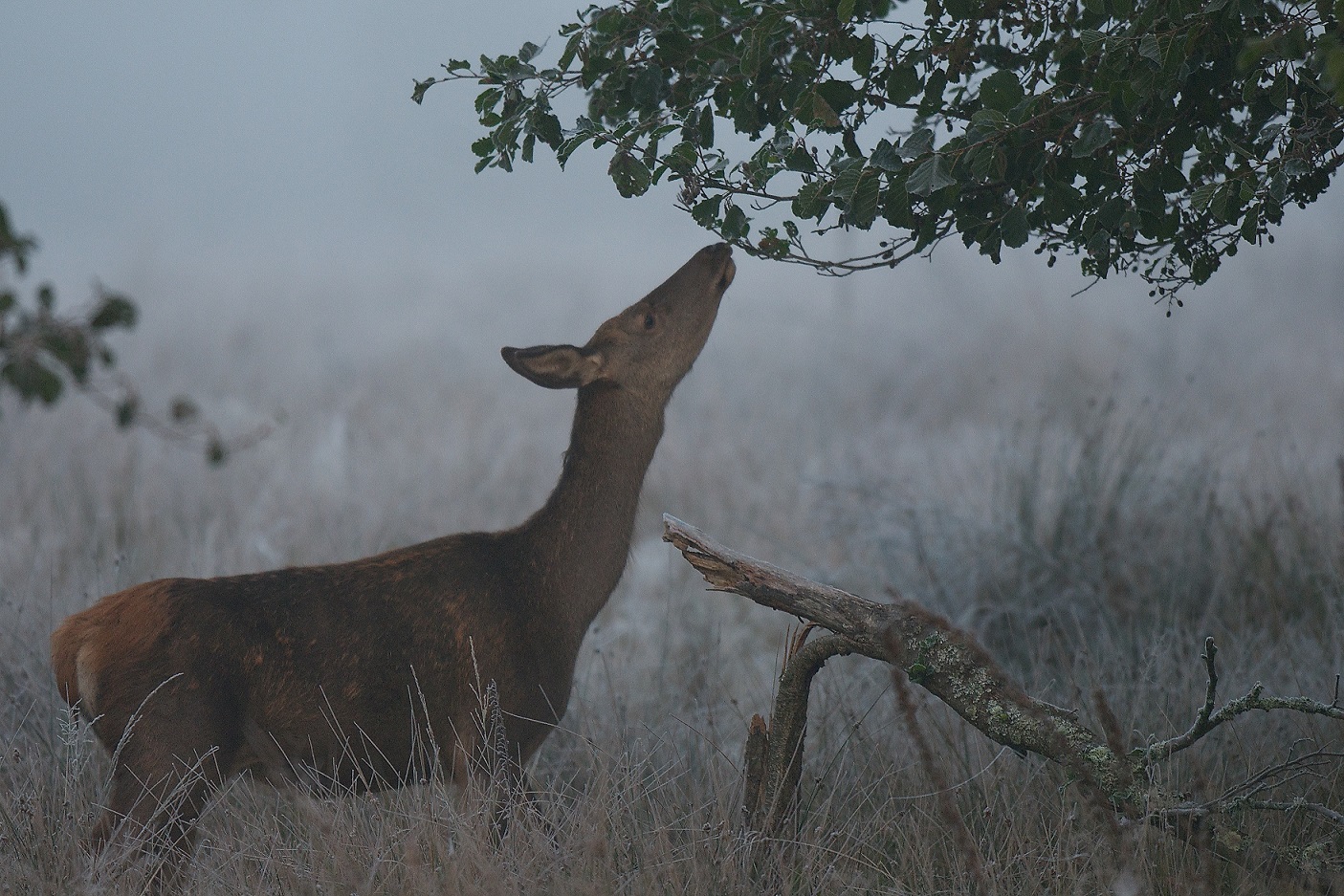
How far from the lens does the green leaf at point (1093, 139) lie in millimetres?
2908

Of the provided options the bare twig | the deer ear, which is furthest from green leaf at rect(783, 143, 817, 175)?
the bare twig

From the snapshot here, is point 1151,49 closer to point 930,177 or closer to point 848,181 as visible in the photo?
point 930,177

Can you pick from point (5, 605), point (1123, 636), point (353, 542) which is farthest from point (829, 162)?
point (353, 542)

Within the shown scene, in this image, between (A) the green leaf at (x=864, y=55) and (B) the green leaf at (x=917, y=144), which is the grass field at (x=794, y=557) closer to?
(B) the green leaf at (x=917, y=144)

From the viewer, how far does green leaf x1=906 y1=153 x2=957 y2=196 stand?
9.40 feet

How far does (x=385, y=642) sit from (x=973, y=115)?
7.09 feet

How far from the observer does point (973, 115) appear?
3.02 meters

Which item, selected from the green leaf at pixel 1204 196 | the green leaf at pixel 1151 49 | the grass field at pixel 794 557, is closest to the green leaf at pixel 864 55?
the green leaf at pixel 1151 49

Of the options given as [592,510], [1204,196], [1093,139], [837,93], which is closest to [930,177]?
[1093,139]

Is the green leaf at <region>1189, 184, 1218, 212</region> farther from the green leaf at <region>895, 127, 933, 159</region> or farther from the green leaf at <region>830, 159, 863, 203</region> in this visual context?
the green leaf at <region>830, 159, 863, 203</region>

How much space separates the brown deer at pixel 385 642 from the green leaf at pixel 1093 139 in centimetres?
150

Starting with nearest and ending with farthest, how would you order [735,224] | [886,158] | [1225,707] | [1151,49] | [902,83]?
[1151,49]
[1225,707]
[886,158]
[902,83]
[735,224]

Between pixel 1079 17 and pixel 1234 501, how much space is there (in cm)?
396

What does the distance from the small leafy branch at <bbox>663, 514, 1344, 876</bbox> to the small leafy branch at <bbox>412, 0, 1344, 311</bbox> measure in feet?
3.19
